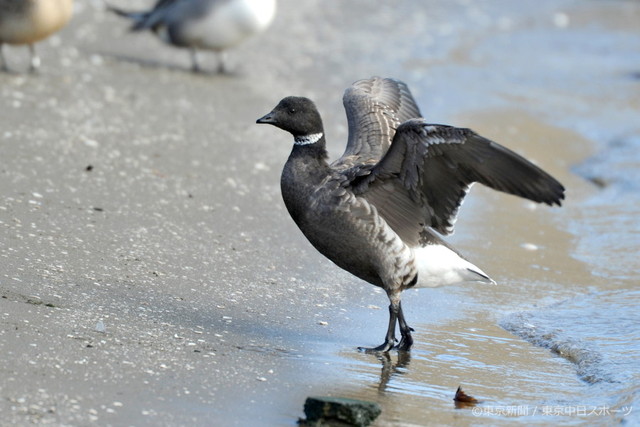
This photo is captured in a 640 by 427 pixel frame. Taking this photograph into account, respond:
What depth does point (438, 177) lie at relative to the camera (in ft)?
20.6

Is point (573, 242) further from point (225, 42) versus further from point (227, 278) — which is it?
point (225, 42)

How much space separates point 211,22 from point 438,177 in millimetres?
7457

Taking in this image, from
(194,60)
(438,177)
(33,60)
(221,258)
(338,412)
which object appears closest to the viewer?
(338,412)

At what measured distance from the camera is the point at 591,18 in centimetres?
2117

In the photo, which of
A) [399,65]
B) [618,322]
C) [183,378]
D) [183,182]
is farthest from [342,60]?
[183,378]

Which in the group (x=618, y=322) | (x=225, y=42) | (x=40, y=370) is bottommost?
(x=40, y=370)

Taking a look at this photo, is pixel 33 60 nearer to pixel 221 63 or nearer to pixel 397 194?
pixel 221 63

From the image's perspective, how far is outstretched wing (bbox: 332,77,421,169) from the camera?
7039mm

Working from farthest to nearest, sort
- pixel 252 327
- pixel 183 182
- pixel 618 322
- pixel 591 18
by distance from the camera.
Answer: pixel 591 18 → pixel 183 182 → pixel 618 322 → pixel 252 327

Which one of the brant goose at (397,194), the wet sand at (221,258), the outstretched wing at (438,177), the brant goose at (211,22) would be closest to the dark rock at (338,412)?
the wet sand at (221,258)

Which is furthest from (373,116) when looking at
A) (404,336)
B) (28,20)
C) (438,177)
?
(28,20)

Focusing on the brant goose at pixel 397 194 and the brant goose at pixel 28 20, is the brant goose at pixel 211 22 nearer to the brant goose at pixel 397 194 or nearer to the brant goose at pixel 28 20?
the brant goose at pixel 28 20

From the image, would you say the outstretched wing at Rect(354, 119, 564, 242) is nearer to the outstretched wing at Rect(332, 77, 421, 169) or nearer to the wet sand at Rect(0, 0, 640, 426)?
the outstretched wing at Rect(332, 77, 421, 169)

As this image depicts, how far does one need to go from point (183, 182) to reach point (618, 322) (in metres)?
3.74
